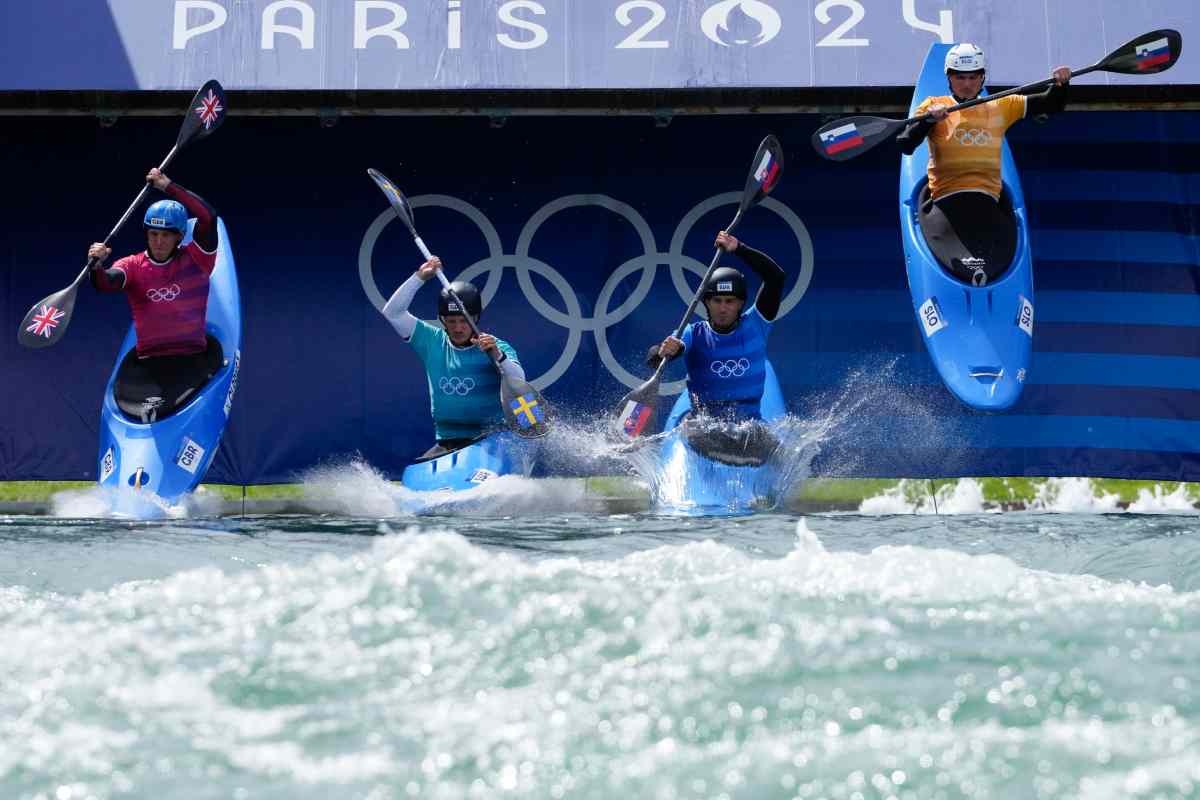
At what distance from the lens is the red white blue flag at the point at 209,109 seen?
756cm

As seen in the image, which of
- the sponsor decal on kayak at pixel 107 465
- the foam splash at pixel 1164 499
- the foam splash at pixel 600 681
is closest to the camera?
the foam splash at pixel 600 681

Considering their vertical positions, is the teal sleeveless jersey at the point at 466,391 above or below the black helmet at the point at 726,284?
below

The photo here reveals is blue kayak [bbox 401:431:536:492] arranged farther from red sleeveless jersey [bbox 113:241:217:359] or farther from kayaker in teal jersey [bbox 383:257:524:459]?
red sleeveless jersey [bbox 113:241:217:359]

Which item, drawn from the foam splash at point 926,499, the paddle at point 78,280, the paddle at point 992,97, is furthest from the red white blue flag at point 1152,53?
the paddle at point 78,280

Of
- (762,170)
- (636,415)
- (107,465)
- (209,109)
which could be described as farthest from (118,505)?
→ (762,170)

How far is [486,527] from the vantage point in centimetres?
593

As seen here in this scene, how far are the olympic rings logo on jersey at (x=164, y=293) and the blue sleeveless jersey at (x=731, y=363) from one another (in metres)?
2.53

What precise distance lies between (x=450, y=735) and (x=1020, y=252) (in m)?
5.19

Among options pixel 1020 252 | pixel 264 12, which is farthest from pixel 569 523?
pixel 264 12

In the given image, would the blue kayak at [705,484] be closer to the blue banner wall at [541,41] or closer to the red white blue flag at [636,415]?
the red white blue flag at [636,415]

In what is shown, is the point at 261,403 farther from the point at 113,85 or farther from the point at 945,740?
the point at 945,740

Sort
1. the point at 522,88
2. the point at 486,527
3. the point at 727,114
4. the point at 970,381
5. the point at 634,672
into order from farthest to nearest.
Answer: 1. the point at 727,114
2. the point at 522,88
3. the point at 970,381
4. the point at 486,527
5. the point at 634,672

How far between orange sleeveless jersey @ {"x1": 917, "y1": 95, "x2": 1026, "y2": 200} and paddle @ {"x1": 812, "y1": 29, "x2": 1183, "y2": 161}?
0.38 feet

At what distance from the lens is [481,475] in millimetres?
6957
